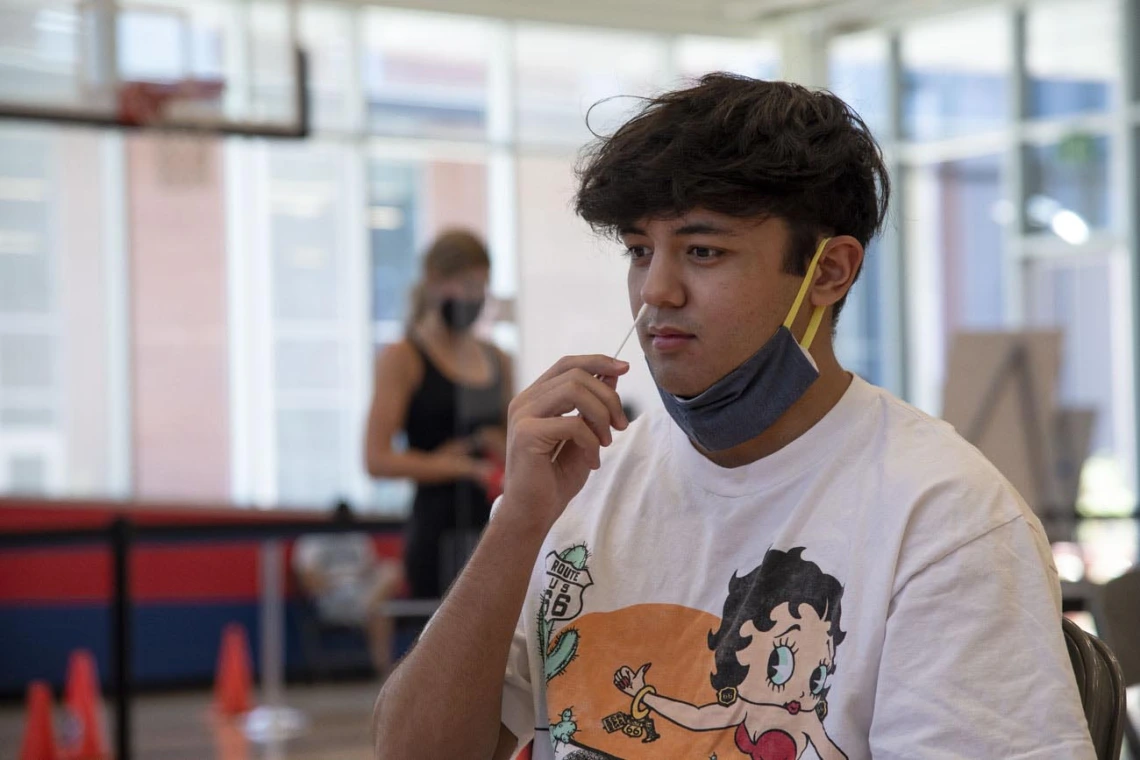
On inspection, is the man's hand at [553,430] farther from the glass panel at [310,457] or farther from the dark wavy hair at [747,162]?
the glass panel at [310,457]

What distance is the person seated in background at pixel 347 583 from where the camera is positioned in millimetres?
6586

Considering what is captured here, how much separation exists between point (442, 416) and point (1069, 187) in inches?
209

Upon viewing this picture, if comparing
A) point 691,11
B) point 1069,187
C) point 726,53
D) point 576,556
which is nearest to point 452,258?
point 576,556

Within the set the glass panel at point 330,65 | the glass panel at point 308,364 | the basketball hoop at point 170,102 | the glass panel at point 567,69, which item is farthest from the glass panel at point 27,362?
the glass panel at point 567,69

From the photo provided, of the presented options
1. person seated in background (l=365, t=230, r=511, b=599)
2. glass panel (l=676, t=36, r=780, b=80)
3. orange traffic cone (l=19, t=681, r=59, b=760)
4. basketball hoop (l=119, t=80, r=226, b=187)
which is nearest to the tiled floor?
orange traffic cone (l=19, t=681, r=59, b=760)

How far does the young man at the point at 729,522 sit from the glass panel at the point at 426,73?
6.68 metres

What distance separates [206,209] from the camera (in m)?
7.19

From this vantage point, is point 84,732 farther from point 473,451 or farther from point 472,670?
point 472,670

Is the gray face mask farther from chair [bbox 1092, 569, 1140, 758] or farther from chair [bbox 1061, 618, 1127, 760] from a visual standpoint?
chair [bbox 1092, 569, 1140, 758]

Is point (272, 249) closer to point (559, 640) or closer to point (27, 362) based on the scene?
point (27, 362)

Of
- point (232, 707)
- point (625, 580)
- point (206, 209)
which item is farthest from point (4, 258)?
point (625, 580)

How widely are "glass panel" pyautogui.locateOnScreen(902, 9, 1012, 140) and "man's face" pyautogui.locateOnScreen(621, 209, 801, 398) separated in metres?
7.32

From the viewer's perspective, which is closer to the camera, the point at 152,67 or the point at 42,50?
the point at 42,50

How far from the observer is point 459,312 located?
12.3 ft
